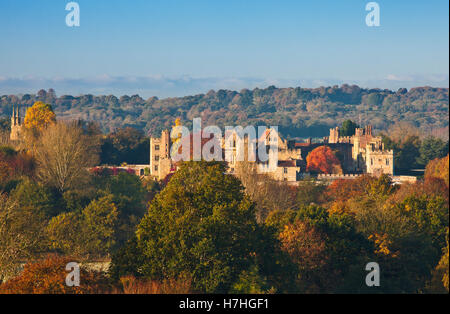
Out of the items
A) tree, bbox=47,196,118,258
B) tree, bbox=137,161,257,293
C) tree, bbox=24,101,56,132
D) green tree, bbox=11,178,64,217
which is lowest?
tree, bbox=47,196,118,258

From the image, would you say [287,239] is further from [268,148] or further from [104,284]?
[268,148]

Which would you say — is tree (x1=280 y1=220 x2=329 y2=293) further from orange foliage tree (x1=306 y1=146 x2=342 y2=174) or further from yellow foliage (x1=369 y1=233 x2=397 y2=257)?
orange foliage tree (x1=306 y1=146 x2=342 y2=174)

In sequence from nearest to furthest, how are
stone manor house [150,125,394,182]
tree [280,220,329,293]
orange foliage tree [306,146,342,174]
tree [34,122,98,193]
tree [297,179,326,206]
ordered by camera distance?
tree [280,220,329,293] → tree [34,122,98,193] → tree [297,179,326,206] → stone manor house [150,125,394,182] → orange foliage tree [306,146,342,174]

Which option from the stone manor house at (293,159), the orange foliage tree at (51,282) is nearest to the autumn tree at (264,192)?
the stone manor house at (293,159)

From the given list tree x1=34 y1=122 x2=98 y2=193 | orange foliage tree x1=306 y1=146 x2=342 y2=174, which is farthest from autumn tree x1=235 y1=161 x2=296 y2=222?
orange foliage tree x1=306 y1=146 x2=342 y2=174

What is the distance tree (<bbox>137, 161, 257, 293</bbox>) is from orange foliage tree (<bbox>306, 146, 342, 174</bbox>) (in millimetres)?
57738

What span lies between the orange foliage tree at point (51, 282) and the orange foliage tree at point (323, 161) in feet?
201

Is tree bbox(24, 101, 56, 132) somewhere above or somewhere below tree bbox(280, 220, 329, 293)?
above

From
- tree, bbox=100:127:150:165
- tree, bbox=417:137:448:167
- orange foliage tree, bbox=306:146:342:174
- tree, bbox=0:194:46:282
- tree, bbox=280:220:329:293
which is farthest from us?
tree, bbox=100:127:150:165

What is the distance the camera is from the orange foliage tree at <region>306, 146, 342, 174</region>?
Result: 3366 inches
